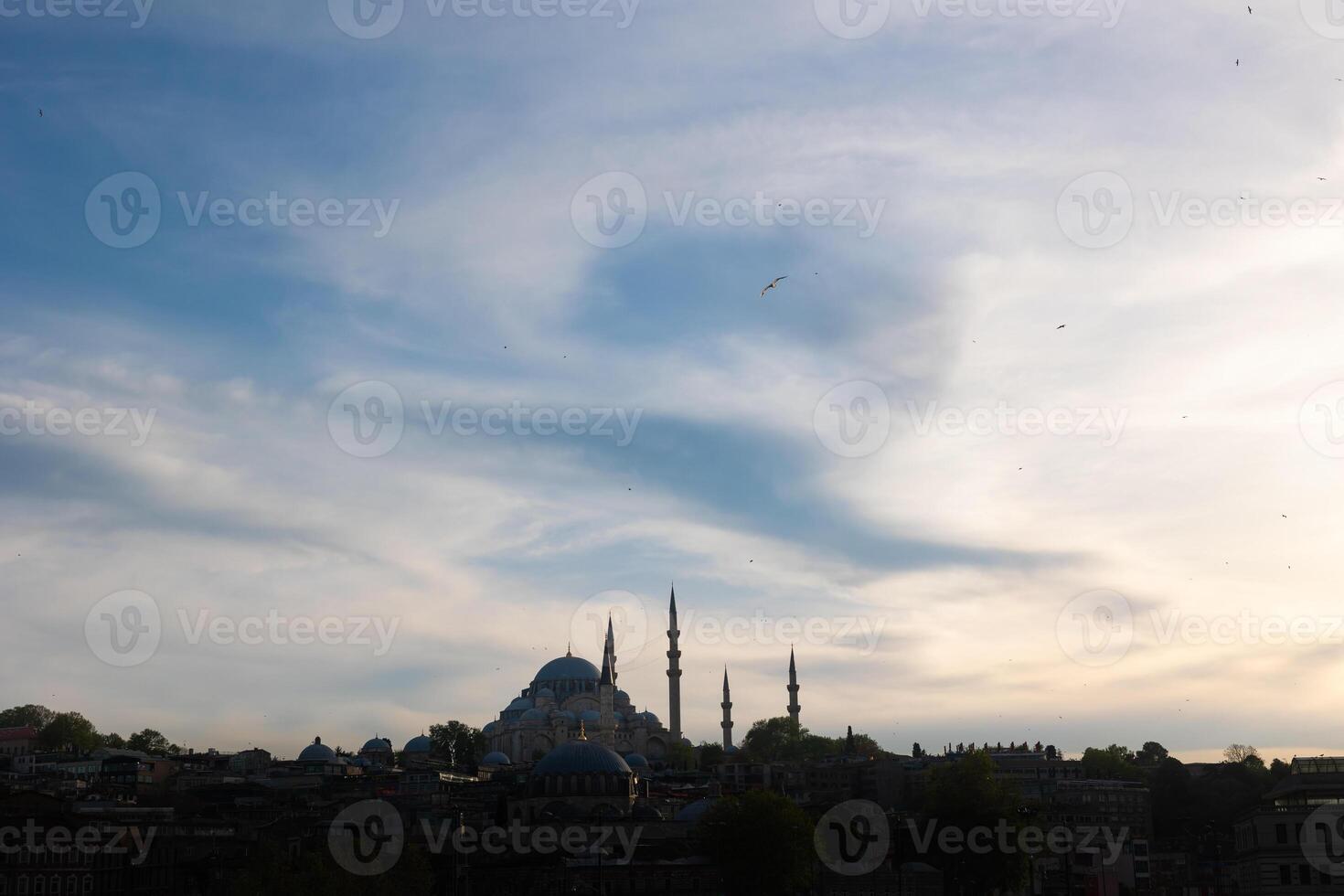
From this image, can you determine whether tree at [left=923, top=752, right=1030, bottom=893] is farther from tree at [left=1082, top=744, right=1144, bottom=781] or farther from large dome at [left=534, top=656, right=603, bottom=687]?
large dome at [left=534, top=656, right=603, bottom=687]

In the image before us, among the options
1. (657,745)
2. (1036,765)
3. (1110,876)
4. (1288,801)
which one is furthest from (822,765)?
(1288,801)

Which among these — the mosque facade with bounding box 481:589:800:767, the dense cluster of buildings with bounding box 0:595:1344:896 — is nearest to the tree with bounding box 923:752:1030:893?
the dense cluster of buildings with bounding box 0:595:1344:896

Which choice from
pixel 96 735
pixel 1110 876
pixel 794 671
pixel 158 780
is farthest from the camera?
pixel 794 671

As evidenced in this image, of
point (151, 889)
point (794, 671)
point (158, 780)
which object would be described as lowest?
point (151, 889)

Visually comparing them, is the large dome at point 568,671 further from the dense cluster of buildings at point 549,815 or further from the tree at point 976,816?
the tree at point 976,816

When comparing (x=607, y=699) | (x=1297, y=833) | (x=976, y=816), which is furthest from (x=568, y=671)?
(x=1297, y=833)

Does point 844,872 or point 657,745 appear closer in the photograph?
point 844,872

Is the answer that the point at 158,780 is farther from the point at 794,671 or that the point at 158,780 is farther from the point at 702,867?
the point at 794,671
